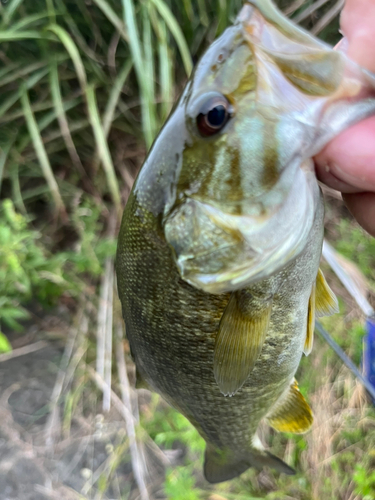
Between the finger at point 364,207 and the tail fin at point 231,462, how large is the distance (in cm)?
65

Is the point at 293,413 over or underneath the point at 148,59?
underneath

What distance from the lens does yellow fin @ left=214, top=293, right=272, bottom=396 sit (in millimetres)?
597

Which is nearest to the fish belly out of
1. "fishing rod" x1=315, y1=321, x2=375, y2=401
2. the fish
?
the fish

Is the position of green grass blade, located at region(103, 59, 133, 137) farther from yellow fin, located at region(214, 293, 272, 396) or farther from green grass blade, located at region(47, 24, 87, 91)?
yellow fin, located at region(214, 293, 272, 396)

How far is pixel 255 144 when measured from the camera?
506 millimetres

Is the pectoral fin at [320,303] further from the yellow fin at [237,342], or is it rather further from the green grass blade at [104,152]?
the green grass blade at [104,152]

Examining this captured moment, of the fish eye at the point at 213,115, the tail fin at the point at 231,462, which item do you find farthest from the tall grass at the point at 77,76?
the tail fin at the point at 231,462

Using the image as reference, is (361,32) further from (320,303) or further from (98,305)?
(98,305)

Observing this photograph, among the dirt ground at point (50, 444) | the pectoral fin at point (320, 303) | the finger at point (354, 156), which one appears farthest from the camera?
the dirt ground at point (50, 444)

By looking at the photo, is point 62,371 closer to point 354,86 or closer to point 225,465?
point 225,465

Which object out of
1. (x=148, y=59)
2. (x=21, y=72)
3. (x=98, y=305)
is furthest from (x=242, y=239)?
(x=21, y=72)

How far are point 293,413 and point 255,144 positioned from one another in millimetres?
708

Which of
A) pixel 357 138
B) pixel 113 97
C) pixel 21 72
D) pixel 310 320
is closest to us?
pixel 357 138

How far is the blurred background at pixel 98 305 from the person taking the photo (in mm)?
1441
